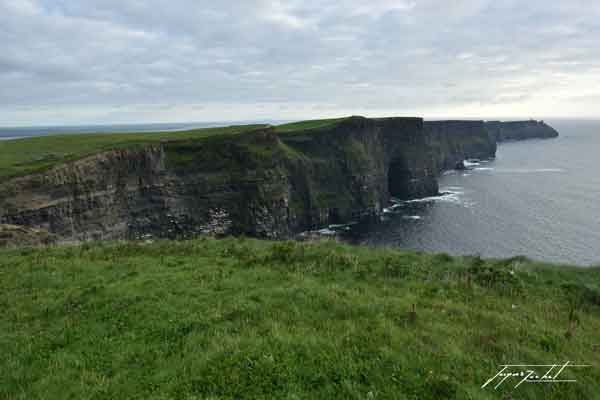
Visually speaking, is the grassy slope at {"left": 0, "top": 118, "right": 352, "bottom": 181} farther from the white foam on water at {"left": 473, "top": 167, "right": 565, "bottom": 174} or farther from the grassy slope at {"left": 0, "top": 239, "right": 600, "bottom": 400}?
the white foam on water at {"left": 473, "top": 167, "right": 565, "bottom": 174}

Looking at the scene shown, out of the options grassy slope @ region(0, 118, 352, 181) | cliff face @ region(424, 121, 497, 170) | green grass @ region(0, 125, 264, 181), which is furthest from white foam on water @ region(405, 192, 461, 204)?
green grass @ region(0, 125, 264, 181)

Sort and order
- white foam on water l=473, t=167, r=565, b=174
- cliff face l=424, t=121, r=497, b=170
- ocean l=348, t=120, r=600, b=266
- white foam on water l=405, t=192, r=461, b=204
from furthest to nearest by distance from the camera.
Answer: cliff face l=424, t=121, r=497, b=170, white foam on water l=473, t=167, r=565, b=174, white foam on water l=405, t=192, r=461, b=204, ocean l=348, t=120, r=600, b=266

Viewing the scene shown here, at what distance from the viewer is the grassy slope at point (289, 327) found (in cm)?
680

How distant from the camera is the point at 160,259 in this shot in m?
16.3

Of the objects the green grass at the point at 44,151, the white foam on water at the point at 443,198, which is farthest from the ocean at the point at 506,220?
the green grass at the point at 44,151

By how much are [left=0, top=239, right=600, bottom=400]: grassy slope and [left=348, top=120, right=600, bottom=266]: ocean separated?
28.2 m

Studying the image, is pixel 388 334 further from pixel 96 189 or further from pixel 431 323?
pixel 96 189

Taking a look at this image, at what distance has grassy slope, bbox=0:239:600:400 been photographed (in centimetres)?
680

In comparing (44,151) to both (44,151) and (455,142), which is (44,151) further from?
(455,142)

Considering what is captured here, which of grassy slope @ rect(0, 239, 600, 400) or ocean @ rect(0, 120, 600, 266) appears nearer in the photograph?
grassy slope @ rect(0, 239, 600, 400)

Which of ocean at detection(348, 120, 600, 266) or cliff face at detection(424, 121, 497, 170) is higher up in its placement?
cliff face at detection(424, 121, 497, 170)

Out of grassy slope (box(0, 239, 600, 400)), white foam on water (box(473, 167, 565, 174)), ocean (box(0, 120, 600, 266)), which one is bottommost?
ocean (box(0, 120, 600, 266))

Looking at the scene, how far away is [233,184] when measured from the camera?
69.2 metres

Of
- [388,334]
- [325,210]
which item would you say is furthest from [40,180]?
[325,210]
